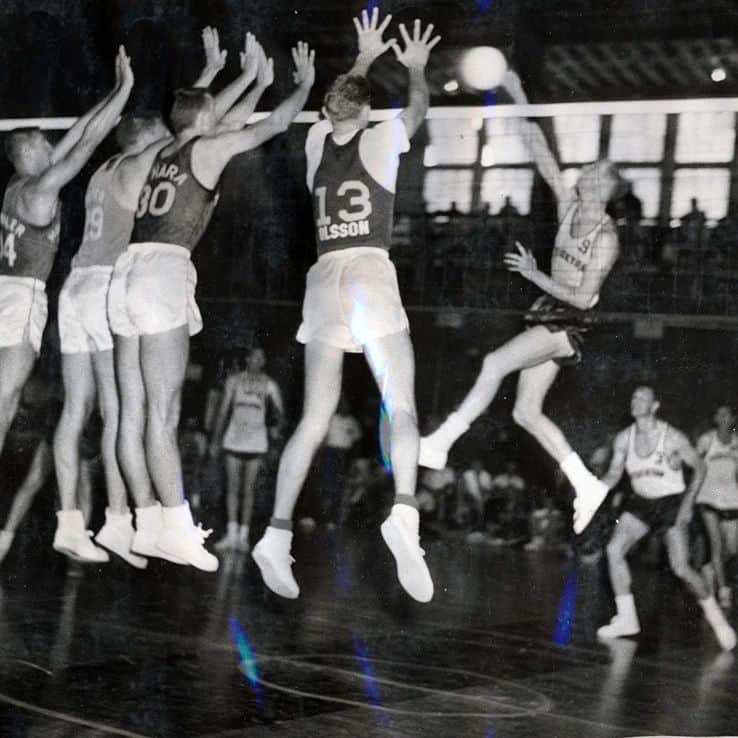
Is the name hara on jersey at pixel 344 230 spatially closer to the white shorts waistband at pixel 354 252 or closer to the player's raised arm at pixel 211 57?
the white shorts waistband at pixel 354 252

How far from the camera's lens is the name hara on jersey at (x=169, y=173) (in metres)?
4.71

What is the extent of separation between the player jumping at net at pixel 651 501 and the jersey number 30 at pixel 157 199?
1.64 metres

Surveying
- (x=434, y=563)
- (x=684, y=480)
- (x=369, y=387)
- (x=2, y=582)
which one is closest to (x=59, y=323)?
(x=2, y=582)

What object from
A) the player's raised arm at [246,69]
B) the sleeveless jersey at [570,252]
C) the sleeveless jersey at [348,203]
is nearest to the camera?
the sleeveless jersey at [570,252]

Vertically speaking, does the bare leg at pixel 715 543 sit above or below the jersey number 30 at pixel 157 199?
below

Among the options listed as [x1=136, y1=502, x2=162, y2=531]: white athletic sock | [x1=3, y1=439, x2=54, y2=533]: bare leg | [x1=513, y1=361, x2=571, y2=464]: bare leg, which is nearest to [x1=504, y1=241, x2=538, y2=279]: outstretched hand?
[x1=513, y1=361, x2=571, y2=464]: bare leg

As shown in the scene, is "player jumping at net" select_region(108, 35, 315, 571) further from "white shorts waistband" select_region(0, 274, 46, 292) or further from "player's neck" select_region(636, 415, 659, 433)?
"player's neck" select_region(636, 415, 659, 433)

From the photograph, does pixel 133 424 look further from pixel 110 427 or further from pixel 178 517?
pixel 178 517

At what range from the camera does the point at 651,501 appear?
405 centimetres

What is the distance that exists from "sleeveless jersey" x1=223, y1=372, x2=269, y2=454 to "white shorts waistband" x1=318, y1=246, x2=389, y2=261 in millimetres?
438

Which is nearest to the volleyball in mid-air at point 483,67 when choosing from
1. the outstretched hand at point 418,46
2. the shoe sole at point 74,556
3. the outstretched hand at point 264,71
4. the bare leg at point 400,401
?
the outstretched hand at point 418,46

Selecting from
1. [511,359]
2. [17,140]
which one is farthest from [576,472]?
[17,140]

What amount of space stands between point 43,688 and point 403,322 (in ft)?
4.93

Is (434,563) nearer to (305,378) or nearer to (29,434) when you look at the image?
(305,378)
